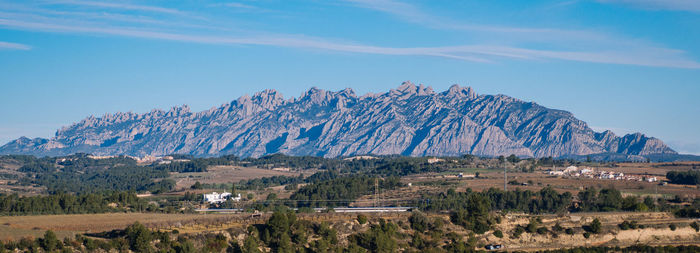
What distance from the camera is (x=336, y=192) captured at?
172 m

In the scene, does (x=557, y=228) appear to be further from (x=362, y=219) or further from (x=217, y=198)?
(x=217, y=198)

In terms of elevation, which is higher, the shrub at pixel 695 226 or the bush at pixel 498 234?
the shrub at pixel 695 226

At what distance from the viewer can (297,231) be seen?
291 ft

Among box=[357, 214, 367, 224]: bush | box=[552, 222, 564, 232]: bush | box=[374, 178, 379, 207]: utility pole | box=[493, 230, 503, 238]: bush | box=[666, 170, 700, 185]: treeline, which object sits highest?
box=[666, 170, 700, 185]: treeline

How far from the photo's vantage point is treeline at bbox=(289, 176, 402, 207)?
159000 mm

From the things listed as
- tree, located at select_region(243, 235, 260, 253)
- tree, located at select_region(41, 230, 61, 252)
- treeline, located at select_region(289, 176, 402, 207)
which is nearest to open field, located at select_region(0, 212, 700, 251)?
tree, located at select_region(243, 235, 260, 253)

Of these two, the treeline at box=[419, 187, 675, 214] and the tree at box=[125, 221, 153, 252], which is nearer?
the tree at box=[125, 221, 153, 252]

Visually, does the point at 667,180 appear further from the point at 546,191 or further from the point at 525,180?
the point at 546,191

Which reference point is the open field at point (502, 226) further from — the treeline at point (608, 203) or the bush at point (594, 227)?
the treeline at point (608, 203)

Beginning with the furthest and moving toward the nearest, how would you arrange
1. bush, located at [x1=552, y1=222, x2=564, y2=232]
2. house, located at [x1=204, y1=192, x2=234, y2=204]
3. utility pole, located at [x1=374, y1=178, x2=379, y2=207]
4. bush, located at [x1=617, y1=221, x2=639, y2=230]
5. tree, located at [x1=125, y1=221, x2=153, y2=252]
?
house, located at [x1=204, y1=192, x2=234, y2=204]
utility pole, located at [x1=374, y1=178, x2=379, y2=207]
bush, located at [x1=617, y1=221, x2=639, y2=230]
bush, located at [x1=552, y1=222, x2=564, y2=232]
tree, located at [x1=125, y1=221, x2=153, y2=252]

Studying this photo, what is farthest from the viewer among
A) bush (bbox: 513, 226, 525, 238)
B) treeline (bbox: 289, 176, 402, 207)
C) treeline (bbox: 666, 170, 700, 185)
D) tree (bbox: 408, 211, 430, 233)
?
treeline (bbox: 666, 170, 700, 185)

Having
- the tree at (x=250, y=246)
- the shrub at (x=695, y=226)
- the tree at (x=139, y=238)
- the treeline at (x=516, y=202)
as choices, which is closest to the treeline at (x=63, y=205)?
the tree at (x=139, y=238)

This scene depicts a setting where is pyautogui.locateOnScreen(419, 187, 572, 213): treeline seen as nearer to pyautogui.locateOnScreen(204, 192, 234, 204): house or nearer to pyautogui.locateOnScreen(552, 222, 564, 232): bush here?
pyautogui.locateOnScreen(552, 222, 564, 232): bush

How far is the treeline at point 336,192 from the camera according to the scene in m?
159
